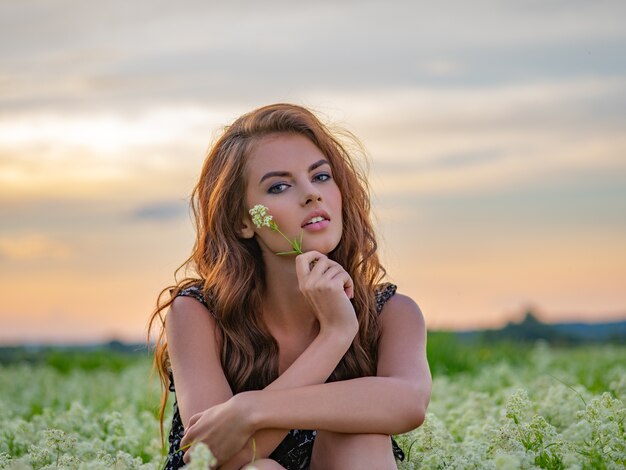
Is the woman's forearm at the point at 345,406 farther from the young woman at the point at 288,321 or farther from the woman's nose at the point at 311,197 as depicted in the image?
the woman's nose at the point at 311,197

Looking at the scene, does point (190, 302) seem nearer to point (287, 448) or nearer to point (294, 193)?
point (294, 193)

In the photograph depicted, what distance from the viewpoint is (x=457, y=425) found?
679cm

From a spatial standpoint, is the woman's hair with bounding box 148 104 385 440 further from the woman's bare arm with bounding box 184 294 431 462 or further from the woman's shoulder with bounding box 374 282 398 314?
the woman's bare arm with bounding box 184 294 431 462

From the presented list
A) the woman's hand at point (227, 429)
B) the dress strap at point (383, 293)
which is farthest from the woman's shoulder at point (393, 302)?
the woman's hand at point (227, 429)

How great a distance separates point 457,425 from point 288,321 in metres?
2.00

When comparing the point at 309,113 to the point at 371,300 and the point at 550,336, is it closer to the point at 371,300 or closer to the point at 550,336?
the point at 371,300

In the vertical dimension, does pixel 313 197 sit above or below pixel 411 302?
above

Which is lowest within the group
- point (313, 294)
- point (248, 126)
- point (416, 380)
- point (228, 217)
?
point (416, 380)

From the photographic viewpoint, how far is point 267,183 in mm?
5168

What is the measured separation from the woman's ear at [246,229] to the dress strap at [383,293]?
0.85m

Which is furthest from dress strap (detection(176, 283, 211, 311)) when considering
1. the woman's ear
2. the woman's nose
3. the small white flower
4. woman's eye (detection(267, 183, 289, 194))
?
the woman's nose

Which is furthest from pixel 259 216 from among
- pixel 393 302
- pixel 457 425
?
pixel 457 425

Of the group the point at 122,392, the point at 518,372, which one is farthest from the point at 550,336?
the point at 122,392

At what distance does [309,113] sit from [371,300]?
3.82 ft
